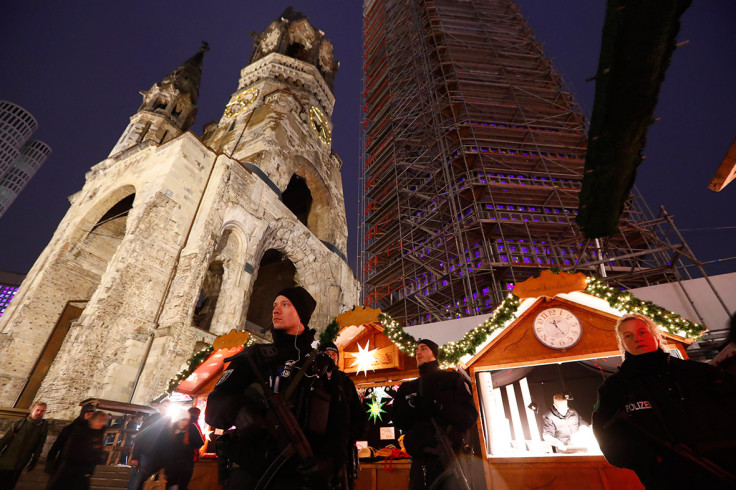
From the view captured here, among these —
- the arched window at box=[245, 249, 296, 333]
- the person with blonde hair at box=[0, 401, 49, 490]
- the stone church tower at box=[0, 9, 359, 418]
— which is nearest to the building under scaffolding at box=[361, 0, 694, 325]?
the stone church tower at box=[0, 9, 359, 418]

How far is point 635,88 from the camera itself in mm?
4730

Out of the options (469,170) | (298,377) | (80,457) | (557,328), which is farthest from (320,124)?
(298,377)

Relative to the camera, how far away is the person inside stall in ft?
16.8

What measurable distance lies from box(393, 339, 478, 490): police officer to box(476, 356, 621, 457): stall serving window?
2271 mm

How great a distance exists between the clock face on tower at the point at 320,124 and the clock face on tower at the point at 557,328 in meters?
21.8

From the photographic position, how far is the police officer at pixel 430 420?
2844mm

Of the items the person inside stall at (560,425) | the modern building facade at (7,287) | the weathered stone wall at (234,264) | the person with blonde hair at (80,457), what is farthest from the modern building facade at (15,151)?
the person inside stall at (560,425)

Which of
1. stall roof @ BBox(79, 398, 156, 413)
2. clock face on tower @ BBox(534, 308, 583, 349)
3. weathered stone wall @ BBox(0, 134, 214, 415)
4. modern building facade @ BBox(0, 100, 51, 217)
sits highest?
modern building facade @ BBox(0, 100, 51, 217)

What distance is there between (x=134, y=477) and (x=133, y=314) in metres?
5.93

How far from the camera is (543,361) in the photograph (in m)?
4.72

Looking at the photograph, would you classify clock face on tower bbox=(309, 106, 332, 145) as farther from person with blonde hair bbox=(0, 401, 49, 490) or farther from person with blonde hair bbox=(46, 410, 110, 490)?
person with blonde hair bbox=(46, 410, 110, 490)

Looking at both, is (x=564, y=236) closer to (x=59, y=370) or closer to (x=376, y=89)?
(x=376, y=89)

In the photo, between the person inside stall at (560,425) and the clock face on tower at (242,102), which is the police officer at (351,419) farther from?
the clock face on tower at (242,102)

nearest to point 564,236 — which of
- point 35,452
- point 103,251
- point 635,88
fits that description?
point 635,88
